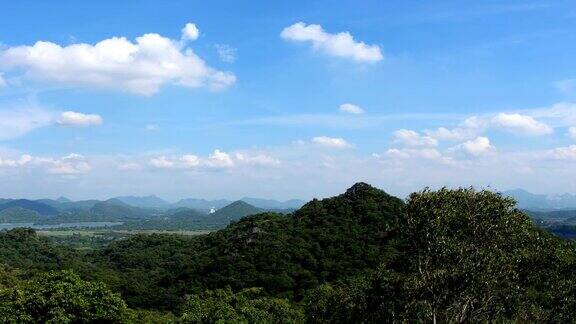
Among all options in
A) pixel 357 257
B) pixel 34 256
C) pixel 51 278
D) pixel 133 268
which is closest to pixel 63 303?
pixel 51 278

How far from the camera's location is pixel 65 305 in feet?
102

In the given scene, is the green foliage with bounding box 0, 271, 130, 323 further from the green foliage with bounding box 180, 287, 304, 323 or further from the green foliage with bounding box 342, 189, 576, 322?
the green foliage with bounding box 342, 189, 576, 322

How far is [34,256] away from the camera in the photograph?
119 m

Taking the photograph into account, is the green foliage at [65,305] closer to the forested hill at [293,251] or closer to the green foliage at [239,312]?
the green foliage at [239,312]

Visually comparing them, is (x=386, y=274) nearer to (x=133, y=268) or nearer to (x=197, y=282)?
(x=197, y=282)

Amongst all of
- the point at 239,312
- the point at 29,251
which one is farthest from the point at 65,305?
the point at 29,251

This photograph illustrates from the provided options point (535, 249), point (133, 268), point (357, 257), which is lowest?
point (133, 268)

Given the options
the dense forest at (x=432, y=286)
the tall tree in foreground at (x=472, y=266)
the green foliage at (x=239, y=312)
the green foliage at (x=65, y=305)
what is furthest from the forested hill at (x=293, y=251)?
the tall tree in foreground at (x=472, y=266)

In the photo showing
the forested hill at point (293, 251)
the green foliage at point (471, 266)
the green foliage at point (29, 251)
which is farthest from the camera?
the green foliage at point (29, 251)

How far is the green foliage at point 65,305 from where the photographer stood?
30812 mm

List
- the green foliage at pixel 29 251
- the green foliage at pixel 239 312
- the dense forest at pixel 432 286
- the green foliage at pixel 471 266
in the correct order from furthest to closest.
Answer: the green foliage at pixel 29 251
the green foliage at pixel 239 312
the dense forest at pixel 432 286
the green foliage at pixel 471 266

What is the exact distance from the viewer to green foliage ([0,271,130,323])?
30.8 meters

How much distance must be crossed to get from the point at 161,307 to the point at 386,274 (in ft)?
159

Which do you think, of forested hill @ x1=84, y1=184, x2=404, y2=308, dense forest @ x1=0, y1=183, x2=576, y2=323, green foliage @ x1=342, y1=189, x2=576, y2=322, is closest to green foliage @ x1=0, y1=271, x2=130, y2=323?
dense forest @ x1=0, y1=183, x2=576, y2=323
